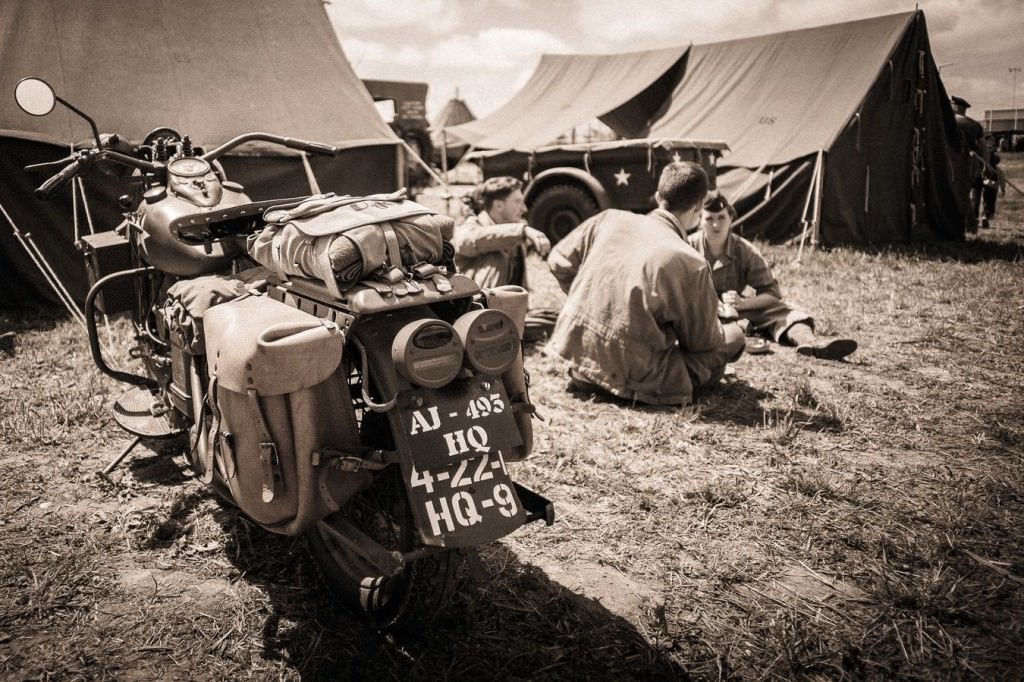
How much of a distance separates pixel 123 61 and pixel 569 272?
4.97 meters

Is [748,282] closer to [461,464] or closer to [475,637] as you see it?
[475,637]

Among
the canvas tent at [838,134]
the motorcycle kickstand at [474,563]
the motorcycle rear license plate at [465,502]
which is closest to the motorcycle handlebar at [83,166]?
Result: the motorcycle rear license plate at [465,502]

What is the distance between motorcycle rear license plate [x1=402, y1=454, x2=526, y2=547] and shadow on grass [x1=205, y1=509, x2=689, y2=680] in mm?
223

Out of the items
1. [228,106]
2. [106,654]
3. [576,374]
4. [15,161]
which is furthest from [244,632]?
[228,106]

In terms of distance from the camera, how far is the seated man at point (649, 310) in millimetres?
3625

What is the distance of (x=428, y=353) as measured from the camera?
177 cm

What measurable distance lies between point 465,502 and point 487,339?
1.34 ft

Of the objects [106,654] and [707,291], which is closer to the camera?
[106,654]

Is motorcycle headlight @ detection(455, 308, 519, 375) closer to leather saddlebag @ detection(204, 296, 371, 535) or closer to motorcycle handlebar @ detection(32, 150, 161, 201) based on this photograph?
leather saddlebag @ detection(204, 296, 371, 535)

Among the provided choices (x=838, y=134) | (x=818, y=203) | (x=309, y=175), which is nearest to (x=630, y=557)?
(x=309, y=175)

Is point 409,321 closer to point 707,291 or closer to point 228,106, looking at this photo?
point 707,291

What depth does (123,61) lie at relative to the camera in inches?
258

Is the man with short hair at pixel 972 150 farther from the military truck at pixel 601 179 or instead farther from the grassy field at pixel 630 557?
the grassy field at pixel 630 557

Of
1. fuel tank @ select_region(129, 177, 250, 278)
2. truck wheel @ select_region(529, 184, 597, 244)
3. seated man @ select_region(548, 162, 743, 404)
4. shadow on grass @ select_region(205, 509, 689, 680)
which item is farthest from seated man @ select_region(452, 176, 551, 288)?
truck wheel @ select_region(529, 184, 597, 244)
